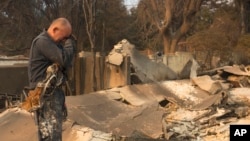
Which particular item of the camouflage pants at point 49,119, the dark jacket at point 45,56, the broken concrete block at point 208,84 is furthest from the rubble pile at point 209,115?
the dark jacket at point 45,56

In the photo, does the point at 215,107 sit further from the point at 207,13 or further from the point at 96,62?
the point at 207,13

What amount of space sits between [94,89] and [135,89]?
1.20 meters

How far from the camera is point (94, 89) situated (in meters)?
9.18

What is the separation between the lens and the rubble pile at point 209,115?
6.94 metres

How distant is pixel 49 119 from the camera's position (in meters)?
3.83

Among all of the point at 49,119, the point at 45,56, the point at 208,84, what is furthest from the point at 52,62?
the point at 208,84

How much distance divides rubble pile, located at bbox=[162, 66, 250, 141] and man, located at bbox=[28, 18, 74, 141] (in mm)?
2988

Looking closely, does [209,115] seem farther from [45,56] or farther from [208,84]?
[45,56]

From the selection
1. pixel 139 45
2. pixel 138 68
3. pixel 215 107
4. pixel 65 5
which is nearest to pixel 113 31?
pixel 139 45

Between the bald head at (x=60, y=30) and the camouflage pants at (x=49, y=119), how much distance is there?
528 mm

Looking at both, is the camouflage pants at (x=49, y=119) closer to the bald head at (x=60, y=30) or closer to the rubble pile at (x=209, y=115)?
the bald head at (x=60, y=30)

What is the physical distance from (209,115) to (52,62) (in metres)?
4.56

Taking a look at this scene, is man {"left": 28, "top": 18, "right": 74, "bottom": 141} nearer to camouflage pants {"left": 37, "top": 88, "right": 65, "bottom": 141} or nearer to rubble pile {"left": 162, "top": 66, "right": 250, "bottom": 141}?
camouflage pants {"left": 37, "top": 88, "right": 65, "bottom": 141}

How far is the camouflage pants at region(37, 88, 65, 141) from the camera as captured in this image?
12.5ft
